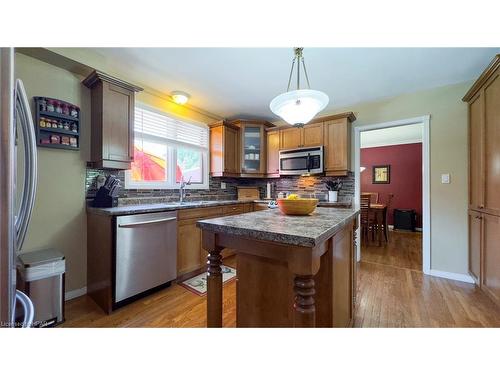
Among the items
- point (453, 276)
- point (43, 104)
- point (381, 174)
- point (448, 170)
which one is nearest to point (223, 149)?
point (43, 104)

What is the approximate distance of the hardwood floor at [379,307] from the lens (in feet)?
5.61

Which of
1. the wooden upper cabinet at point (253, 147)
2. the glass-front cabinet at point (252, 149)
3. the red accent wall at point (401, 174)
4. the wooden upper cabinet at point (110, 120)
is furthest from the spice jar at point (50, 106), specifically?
the red accent wall at point (401, 174)

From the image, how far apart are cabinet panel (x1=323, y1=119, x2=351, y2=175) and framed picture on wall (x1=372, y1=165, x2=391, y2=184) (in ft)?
11.6

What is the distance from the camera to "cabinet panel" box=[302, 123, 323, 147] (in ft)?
11.0

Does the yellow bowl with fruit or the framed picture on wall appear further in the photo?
the framed picture on wall

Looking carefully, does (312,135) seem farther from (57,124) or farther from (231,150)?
(57,124)

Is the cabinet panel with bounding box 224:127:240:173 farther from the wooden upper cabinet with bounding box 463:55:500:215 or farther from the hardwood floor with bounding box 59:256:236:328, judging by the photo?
the wooden upper cabinet with bounding box 463:55:500:215

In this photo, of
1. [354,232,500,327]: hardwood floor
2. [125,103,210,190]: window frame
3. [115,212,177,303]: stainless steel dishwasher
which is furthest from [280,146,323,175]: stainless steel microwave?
[115,212,177,303]: stainless steel dishwasher

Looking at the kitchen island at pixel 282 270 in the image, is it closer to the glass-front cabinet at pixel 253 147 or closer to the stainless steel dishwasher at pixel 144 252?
Answer: the stainless steel dishwasher at pixel 144 252
